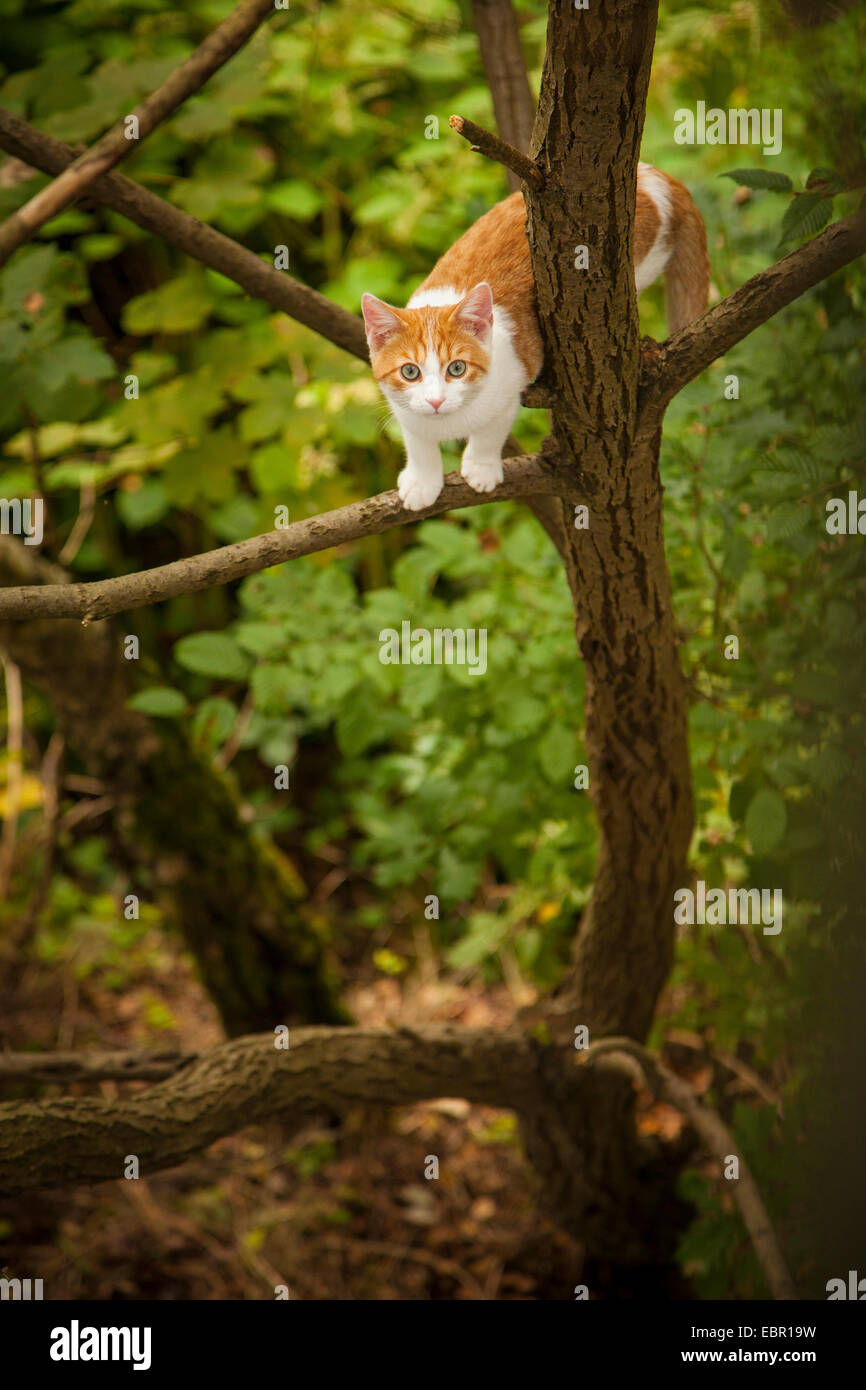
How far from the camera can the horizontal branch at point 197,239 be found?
1544mm

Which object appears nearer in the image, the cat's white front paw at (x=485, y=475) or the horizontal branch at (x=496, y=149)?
the horizontal branch at (x=496, y=149)

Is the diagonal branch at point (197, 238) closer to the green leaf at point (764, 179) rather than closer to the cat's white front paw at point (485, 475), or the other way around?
the cat's white front paw at point (485, 475)

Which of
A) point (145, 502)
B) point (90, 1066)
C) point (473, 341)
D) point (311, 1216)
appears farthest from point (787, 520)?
point (311, 1216)

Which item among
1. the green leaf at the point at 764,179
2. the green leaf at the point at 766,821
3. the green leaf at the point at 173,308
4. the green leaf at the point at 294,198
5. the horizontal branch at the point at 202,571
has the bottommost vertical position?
the green leaf at the point at 766,821

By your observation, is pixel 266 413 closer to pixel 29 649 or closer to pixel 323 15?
pixel 29 649

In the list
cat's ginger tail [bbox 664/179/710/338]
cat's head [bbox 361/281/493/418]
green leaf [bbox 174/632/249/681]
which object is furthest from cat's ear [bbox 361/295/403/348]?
green leaf [bbox 174/632/249/681]

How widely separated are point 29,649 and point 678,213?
1685mm

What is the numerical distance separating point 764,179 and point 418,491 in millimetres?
596

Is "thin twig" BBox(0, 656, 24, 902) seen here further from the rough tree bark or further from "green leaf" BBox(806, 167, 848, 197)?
"green leaf" BBox(806, 167, 848, 197)

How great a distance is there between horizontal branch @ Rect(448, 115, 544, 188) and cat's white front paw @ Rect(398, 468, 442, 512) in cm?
36

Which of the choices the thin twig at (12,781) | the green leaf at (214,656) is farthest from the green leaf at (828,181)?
the thin twig at (12,781)

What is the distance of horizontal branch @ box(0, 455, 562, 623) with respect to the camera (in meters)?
1.14

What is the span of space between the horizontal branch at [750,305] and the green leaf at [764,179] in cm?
14

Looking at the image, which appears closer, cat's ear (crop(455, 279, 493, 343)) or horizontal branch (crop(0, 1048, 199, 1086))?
cat's ear (crop(455, 279, 493, 343))
